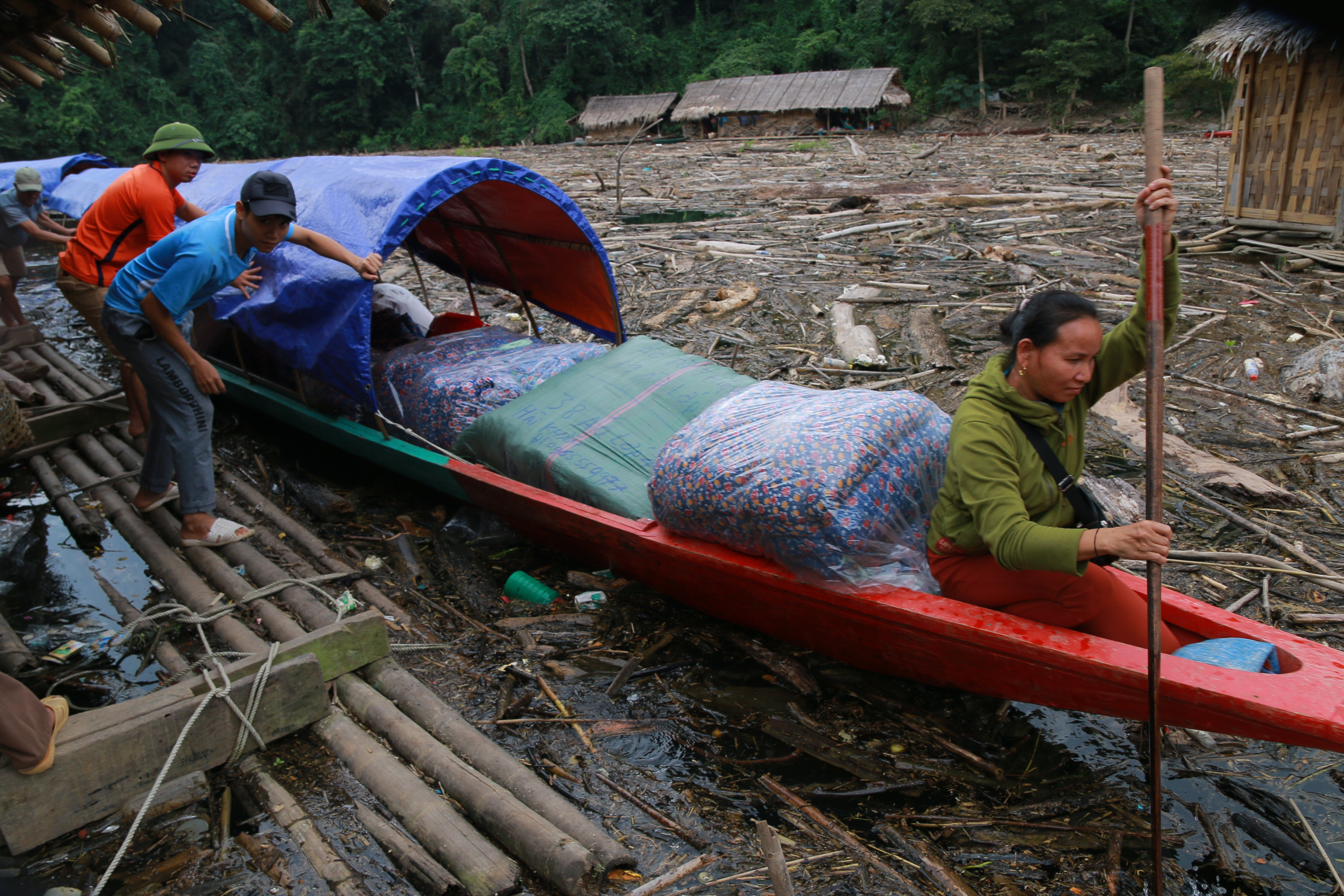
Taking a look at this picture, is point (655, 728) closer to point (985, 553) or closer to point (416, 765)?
point (416, 765)

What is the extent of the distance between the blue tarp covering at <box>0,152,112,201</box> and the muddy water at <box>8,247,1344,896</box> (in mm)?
7660

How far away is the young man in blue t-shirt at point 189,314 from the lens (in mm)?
3850

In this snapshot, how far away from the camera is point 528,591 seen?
4254 mm

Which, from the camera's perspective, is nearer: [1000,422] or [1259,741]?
[1000,422]

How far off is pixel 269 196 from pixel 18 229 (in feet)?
23.0

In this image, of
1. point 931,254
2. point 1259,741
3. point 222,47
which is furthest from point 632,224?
point 222,47

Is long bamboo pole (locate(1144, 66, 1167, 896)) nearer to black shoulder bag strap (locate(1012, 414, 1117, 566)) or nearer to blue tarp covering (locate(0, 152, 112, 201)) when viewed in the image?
black shoulder bag strap (locate(1012, 414, 1117, 566))

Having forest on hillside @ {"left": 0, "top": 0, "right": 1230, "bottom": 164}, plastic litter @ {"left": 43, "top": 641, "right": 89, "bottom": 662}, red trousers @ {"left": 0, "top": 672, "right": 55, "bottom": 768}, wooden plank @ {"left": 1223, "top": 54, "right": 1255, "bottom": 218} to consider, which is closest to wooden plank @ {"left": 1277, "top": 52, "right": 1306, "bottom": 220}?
wooden plank @ {"left": 1223, "top": 54, "right": 1255, "bottom": 218}

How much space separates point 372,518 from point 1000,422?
404 cm

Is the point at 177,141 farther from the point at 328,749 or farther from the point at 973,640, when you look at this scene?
the point at 973,640

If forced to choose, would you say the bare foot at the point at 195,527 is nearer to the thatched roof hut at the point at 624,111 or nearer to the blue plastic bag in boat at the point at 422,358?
the blue plastic bag in boat at the point at 422,358

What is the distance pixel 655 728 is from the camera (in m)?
3.32

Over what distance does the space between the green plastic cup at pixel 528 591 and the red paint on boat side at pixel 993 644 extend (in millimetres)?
448

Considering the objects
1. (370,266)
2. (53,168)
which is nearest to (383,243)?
(370,266)
